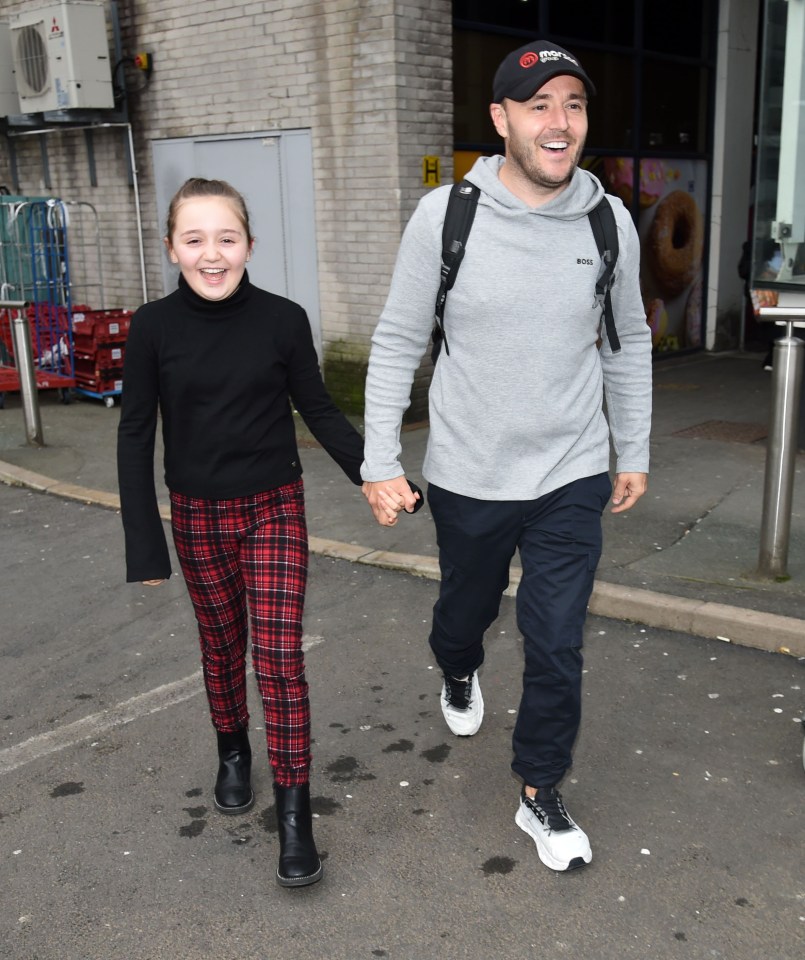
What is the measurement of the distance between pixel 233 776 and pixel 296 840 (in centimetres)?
50

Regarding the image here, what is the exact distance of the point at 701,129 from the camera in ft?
42.4

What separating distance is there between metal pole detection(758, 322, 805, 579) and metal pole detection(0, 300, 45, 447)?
5807mm

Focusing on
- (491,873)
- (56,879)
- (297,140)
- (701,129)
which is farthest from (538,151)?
(701,129)

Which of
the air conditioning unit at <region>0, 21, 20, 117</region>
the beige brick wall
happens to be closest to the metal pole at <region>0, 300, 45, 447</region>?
the beige brick wall

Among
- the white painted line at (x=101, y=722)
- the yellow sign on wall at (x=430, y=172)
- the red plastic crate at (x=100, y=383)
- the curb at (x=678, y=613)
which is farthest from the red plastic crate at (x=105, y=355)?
the white painted line at (x=101, y=722)

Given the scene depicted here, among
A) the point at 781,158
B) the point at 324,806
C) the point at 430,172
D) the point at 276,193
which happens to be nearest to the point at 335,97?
the point at 430,172

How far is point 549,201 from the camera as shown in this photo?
3182mm

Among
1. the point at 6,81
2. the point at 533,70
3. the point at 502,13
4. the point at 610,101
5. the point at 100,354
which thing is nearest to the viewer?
the point at 533,70

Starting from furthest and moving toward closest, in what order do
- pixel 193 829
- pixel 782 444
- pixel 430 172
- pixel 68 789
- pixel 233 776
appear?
1. pixel 430 172
2. pixel 782 444
3. pixel 68 789
4. pixel 233 776
5. pixel 193 829

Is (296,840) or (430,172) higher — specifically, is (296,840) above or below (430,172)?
below

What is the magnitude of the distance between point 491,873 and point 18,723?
207cm

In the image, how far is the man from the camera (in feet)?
10.3

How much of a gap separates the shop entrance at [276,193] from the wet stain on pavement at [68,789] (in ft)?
21.6

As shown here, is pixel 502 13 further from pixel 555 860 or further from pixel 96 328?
pixel 555 860
